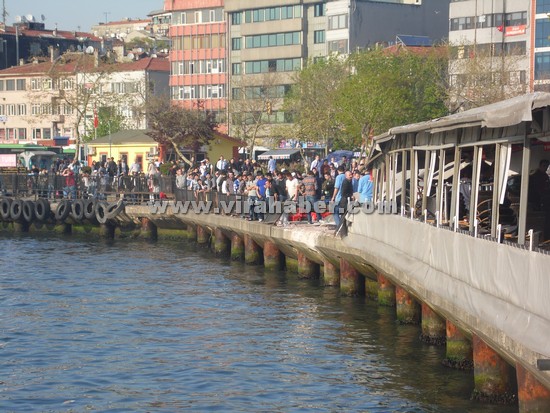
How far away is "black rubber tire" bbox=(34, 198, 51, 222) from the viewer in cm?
5600

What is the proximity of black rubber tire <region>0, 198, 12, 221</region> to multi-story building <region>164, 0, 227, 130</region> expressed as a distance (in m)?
68.9

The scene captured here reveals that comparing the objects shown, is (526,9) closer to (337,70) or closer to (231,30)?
(337,70)

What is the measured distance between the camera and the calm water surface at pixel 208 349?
2020 cm

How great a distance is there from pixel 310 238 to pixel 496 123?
17.3m

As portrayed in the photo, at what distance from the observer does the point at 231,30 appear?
12512 centimetres

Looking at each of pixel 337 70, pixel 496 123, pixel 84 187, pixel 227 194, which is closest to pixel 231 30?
pixel 337 70

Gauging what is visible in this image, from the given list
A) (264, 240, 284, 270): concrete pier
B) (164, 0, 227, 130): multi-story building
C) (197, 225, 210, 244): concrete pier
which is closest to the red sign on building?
(164, 0, 227, 130): multi-story building

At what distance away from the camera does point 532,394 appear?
15414 millimetres

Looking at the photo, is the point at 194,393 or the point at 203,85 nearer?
the point at 194,393

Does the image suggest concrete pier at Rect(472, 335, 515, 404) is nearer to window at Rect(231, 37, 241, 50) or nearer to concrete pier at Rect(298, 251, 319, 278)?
concrete pier at Rect(298, 251, 319, 278)

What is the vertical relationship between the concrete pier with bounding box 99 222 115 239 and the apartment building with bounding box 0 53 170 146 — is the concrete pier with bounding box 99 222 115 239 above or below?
below

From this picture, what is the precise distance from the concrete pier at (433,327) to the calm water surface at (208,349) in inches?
9.3

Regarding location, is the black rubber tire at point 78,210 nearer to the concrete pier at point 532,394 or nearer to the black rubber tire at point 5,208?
the black rubber tire at point 5,208

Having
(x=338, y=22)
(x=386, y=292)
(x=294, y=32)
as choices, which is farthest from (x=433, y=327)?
(x=294, y=32)
